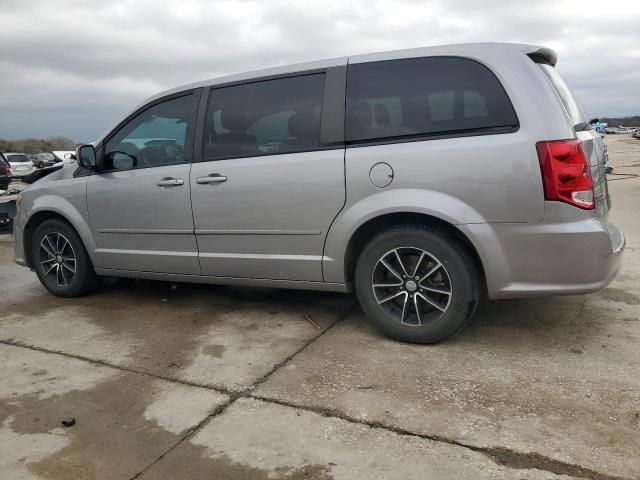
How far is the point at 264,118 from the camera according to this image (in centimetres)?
397

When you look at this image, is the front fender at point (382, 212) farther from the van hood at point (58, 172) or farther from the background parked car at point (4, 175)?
the background parked car at point (4, 175)

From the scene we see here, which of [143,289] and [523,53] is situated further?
[143,289]

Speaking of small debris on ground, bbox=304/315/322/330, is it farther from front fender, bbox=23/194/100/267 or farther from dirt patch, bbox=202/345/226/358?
front fender, bbox=23/194/100/267

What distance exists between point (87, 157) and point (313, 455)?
3.34m

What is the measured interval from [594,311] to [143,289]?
12.6 feet

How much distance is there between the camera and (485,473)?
2.24 metres

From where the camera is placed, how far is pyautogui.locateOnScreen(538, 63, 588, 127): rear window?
3399mm

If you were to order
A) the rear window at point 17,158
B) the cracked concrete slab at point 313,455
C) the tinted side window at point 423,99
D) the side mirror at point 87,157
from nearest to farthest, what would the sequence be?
1. the cracked concrete slab at point 313,455
2. the tinted side window at point 423,99
3. the side mirror at point 87,157
4. the rear window at point 17,158

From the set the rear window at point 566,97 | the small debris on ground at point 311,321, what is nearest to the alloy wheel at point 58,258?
the small debris on ground at point 311,321

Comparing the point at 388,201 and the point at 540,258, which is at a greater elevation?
the point at 388,201

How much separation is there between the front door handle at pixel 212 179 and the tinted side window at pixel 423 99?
3.19ft

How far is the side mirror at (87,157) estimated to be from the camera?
464cm

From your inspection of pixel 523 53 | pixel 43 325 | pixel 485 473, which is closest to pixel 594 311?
pixel 523 53

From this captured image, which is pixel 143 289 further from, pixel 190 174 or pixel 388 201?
pixel 388 201
